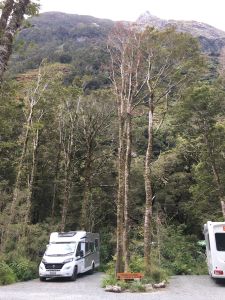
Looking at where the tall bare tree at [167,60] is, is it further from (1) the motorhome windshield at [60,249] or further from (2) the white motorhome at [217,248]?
(1) the motorhome windshield at [60,249]

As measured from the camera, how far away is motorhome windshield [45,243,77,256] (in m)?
19.9

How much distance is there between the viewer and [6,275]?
18.2m

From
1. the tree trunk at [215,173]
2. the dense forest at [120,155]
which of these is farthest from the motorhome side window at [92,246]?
the tree trunk at [215,173]

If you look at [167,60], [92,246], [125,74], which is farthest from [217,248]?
[167,60]

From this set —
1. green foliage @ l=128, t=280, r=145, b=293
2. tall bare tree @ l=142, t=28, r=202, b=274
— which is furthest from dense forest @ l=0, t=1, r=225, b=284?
green foliage @ l=128, t=280, r=145, b=293

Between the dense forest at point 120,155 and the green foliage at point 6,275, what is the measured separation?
0.07 meters

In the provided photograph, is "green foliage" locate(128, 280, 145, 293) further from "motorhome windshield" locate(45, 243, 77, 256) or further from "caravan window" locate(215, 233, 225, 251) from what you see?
"motorhome windshield" locate(45, 243, 77, 256)

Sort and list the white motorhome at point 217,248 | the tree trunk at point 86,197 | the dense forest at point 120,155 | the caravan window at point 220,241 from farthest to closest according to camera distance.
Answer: the tree trunk at point 86,197, the dense forest at point 120,155, the caravan window at point 220,241, the white motorhome at point 217,248

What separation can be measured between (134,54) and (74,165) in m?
14.3

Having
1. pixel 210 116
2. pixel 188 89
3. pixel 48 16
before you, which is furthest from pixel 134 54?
pixel 48 16

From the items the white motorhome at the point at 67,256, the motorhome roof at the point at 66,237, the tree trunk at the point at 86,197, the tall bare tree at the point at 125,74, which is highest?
the tall bare tree at the point at 125,74

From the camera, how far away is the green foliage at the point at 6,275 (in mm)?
17844

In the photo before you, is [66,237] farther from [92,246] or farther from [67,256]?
[92,246]

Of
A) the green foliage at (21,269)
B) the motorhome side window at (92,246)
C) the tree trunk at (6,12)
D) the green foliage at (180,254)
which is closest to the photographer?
the tree trunk at (6,12)
